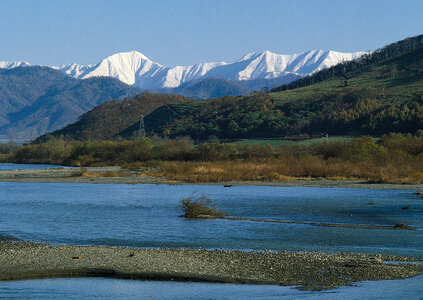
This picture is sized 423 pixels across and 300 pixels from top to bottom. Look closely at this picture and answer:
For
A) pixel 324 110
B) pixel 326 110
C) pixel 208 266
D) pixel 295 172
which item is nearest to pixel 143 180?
pixel 295 172

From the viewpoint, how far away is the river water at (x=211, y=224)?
59.0ft

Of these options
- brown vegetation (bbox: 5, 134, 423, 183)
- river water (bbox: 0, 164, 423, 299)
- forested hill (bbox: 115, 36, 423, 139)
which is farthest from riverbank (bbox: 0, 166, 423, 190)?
forested hill (bbox: 115, 36, 423, 139)

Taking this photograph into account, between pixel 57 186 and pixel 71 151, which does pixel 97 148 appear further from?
pixel 57 186

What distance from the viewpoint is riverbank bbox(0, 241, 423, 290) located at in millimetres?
18438

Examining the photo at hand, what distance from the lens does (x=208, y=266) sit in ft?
64.8

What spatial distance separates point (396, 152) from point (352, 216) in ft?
119

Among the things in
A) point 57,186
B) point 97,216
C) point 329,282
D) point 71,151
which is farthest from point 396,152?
point 71,151

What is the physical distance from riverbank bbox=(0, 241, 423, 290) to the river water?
0.60 metres

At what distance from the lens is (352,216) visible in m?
33.5

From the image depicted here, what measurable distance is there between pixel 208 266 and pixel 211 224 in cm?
1049

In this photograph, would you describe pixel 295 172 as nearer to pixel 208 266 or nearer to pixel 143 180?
pixel 143 180

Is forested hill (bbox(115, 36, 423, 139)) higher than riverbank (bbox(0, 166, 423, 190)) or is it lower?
higher

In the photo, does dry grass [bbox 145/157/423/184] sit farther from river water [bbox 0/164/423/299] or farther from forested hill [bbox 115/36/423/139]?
forested hill [bbox 115/36/423/139]

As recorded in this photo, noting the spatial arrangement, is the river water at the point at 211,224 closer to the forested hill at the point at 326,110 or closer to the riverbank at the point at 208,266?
the riverbank at the point at 208,266
